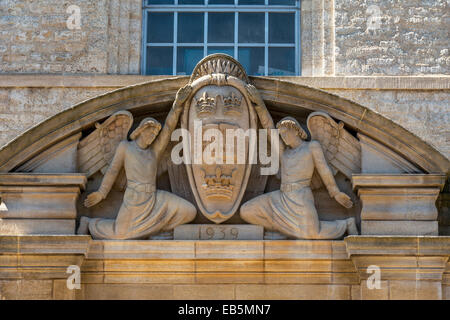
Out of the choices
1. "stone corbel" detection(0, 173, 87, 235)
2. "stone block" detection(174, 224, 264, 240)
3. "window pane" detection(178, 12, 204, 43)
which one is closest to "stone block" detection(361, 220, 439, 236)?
"stone block" detection(174, 224, 264, 240)

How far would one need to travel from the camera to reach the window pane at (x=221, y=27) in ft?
40.1

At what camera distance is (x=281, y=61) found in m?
12.1

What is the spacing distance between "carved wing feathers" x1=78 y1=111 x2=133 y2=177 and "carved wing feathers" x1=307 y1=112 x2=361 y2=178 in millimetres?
1795

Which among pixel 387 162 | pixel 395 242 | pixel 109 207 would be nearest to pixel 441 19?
pixel 387 162

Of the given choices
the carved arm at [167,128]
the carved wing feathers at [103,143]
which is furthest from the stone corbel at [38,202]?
the carved arm at [167,128]

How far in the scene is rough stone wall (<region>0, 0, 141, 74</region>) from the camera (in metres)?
11.9

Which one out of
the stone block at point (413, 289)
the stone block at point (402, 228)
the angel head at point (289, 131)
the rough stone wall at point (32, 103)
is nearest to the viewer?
the stone block at point (413, 289)

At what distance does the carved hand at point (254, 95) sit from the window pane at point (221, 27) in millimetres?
1834

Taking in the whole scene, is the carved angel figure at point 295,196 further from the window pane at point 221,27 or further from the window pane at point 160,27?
the window pane at point 160,27

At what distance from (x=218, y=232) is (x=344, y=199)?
1.24m

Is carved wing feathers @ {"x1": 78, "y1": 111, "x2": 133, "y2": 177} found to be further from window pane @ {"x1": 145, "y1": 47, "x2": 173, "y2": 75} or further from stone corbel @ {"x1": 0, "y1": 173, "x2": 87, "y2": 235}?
window pane @ {"x1": 145, "y1": 47, "x2": 173, "y2": 75}

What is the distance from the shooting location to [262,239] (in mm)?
10297

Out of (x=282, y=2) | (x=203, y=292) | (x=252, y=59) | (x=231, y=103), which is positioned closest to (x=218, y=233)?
(x=203, y=292)
